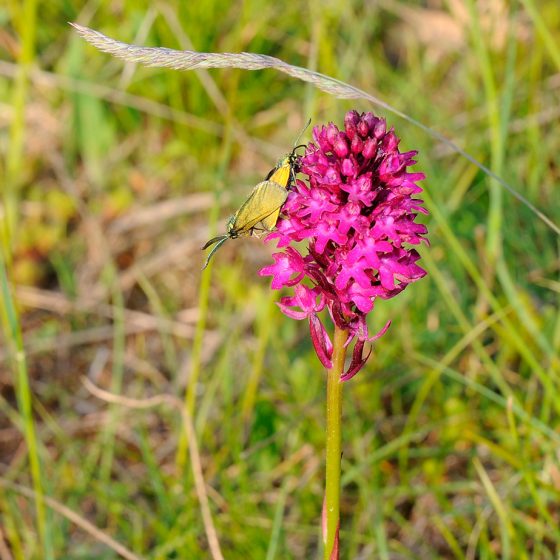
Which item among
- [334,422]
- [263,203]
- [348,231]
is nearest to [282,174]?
[263,203]

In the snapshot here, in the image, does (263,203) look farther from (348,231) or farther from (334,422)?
(334,422)

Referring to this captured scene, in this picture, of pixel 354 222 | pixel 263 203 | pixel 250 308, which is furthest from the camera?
pixel 250 308

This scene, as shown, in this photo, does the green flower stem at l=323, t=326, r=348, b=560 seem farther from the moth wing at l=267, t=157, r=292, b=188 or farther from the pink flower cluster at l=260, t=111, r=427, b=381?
the moth wing at l=267, t=157, r=292, b=188

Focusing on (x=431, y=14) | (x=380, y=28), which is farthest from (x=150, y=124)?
(x=431, y=14)

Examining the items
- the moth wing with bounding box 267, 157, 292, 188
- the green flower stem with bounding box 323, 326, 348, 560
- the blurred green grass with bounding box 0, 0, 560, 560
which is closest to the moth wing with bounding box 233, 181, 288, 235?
the moth wing with bounding box 267, 157, 292, 188

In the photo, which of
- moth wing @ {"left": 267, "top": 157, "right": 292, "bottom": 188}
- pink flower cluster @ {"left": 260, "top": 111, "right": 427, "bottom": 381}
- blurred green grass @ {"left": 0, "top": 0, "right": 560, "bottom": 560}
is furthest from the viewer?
blurred green grass @ {"left": 0, "top": 0, "right": 560, "bottom": 560}

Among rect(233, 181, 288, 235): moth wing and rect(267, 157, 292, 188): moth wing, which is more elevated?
rect(267, 157, 292, 188): moth wing

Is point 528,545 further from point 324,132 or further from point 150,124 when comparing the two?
point 150,124

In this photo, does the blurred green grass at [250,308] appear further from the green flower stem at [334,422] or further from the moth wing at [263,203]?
the moth wing at [263,203]

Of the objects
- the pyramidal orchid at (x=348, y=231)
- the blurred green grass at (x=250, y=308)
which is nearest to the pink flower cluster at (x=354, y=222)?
the pyramidal orchid at (x=348, y=231)
